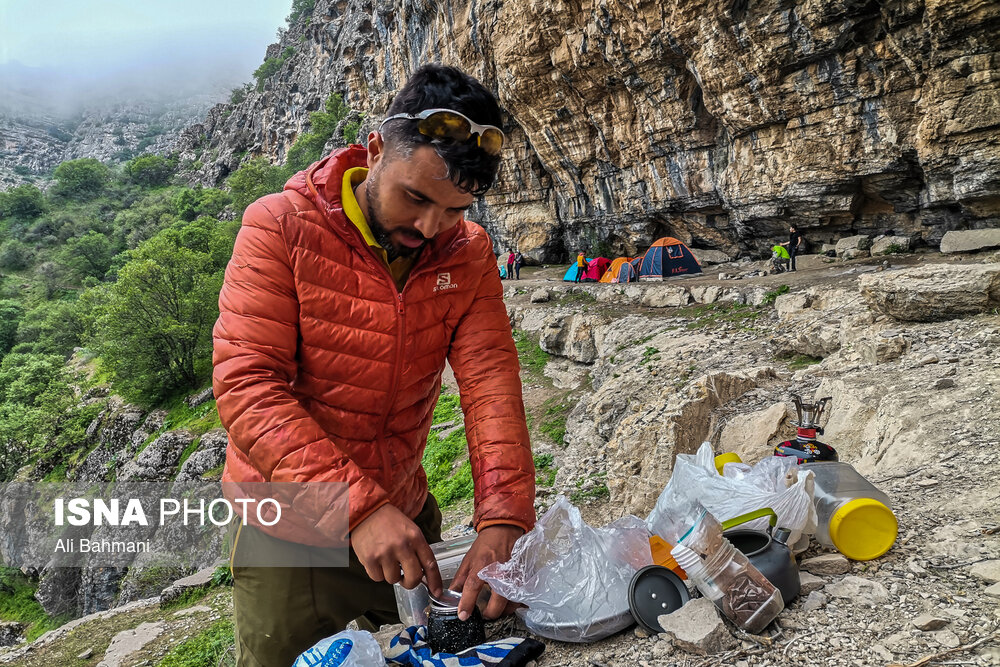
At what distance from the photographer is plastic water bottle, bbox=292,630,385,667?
1.36 meters

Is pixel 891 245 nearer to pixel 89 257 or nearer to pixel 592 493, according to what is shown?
pixel 592 493

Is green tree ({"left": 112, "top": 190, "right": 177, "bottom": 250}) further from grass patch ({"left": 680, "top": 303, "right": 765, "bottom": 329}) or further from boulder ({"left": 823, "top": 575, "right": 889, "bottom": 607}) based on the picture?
boulder ({"left": 823, "top": 575, "right": 889, "bottom": 607})

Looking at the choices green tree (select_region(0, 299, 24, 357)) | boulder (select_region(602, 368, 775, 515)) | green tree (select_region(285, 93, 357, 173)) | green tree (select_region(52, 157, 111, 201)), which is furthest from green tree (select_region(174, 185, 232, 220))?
boulder (select_region(602, 368, 775, 515))

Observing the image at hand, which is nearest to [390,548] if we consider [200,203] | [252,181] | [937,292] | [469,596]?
[469,596]

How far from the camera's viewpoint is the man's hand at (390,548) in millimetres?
1315

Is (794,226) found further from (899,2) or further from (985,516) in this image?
(985,516)

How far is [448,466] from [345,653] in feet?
24.3

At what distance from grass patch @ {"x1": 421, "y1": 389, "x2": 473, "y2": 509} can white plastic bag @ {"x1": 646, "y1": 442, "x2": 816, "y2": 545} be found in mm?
4895

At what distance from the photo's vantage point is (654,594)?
5.44 ft

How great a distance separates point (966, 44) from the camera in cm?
1062

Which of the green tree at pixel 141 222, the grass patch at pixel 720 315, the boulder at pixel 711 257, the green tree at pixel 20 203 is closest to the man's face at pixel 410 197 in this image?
the grass patch at pixel 720 315

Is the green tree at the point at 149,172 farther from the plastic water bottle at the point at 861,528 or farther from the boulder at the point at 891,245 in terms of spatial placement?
the plastic water bottle at the point at 861,528

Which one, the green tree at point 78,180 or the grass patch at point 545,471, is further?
the green tree at point 78,180

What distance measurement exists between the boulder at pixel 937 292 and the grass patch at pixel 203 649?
801 cm
